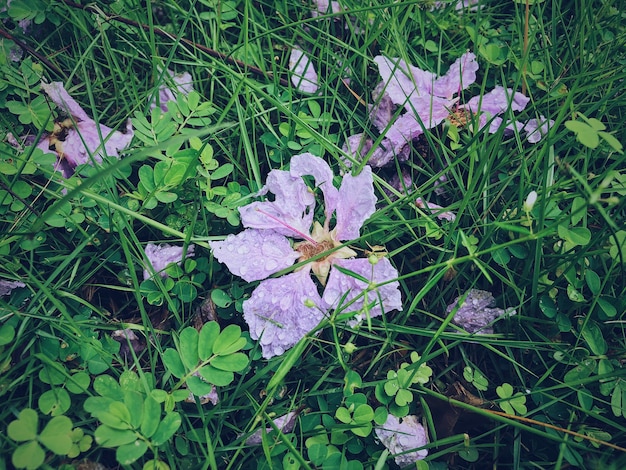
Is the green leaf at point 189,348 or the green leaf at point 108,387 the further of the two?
the green leaf at point 189,348

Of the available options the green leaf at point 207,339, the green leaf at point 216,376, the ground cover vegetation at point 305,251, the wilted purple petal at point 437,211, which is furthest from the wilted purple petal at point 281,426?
the wilted purple petal at point 437,211

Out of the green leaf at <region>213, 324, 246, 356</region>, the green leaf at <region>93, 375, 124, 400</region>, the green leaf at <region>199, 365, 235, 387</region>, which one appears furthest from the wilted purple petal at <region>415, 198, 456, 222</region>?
the green leaf at <region>93, 375, 124, 400</region>

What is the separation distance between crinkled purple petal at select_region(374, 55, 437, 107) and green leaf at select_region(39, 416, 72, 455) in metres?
1.86

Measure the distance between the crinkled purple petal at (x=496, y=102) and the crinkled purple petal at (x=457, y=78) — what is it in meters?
0.09

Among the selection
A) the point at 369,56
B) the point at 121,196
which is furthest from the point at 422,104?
the point at 121,196

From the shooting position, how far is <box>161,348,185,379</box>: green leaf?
66.9 inches

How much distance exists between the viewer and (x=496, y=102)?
88.4 inches

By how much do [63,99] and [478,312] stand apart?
6.97 feet

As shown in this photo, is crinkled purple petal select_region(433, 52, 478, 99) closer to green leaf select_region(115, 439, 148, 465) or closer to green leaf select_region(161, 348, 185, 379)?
green leaf select_region(161, 348, 185, 379)

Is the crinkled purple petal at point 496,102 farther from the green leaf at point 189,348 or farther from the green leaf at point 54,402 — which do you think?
the green leaf at point 54,402

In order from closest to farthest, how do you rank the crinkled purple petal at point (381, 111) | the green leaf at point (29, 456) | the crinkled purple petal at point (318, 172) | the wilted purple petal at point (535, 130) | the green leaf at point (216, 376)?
the green leaf at point (29, 456) → the green leaf at point (216, 376) → the crinkled purple petal at point (318, 172) → the wilted purple petal at point (535, 130) → the crinkled purple petal at point (381, 111)

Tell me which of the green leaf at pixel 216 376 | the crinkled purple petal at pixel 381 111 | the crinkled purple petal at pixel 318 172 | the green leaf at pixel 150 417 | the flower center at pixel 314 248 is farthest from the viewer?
the crinkled purple petal at pixel 381 111

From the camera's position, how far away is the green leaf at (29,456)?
4.66 feet

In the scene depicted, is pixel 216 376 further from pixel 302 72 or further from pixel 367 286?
pixel 302 72
